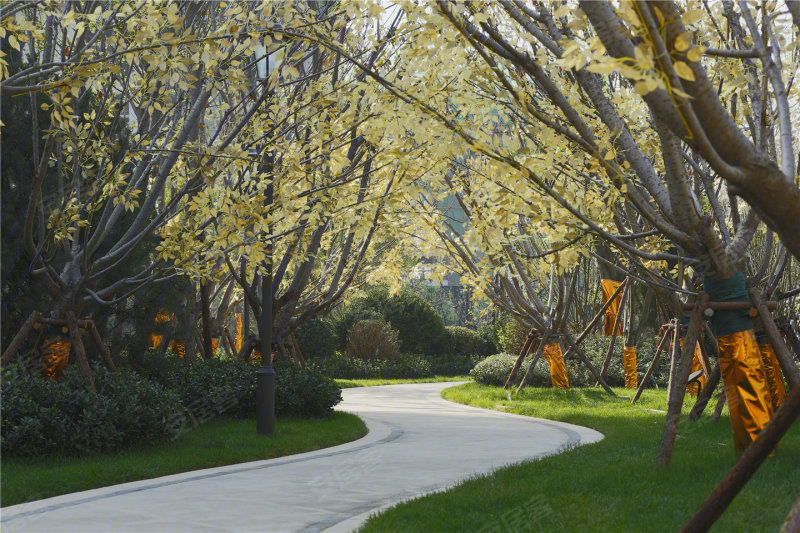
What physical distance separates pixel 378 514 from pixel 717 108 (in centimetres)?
335

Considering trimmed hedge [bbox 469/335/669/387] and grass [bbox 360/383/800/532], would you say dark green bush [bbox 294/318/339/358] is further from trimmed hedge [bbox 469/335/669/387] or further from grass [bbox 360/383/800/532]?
grass [bbox 360/383/800/532]

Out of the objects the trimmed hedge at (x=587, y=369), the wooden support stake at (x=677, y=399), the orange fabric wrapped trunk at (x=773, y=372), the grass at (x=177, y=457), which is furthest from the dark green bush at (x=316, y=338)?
the wooden support stake at (x=677, y=399)

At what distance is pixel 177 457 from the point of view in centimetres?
738

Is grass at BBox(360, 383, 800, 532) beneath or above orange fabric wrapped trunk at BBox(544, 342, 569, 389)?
beneath

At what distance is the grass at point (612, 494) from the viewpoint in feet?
15.2

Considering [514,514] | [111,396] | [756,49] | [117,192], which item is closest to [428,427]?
[111,396]

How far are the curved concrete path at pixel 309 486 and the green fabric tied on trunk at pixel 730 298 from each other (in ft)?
8.10

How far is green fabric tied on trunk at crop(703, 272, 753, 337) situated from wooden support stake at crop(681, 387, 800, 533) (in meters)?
3.58

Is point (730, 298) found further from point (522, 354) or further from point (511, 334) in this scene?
point (511, 334)

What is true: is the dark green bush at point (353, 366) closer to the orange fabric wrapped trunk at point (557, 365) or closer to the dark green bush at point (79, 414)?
the orange fabric wrapped trunk at point (557, 365)

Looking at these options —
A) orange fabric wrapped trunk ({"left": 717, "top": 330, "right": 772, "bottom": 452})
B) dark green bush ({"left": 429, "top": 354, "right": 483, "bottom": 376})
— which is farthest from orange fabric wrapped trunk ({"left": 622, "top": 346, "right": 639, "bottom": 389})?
orange fabric wrapped trunk ({"left": 717, "top": 330, "right": 772, "bottom": 452})

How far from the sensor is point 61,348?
8.33m

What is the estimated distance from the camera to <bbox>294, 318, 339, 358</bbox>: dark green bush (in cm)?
2239

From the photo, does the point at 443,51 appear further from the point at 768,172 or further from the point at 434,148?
the point at 768,172
